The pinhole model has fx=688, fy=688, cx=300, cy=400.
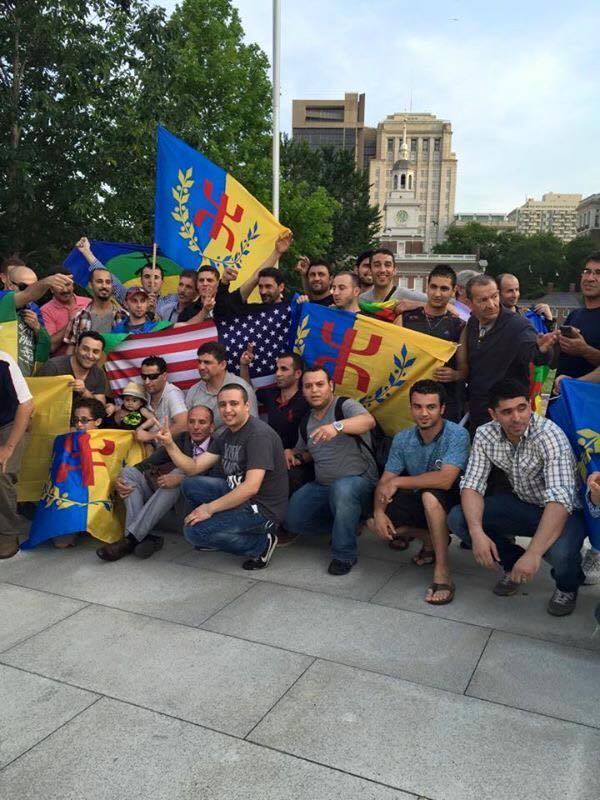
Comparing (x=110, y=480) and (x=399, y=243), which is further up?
(x=399, y=243)

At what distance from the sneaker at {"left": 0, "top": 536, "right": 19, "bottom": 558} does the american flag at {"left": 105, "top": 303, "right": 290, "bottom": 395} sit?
5.14 ft

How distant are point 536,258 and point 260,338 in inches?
4036

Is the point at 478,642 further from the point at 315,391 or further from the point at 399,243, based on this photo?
the point at 399,243

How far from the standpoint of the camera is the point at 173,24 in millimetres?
11680

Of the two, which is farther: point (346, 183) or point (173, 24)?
point (346, 183)

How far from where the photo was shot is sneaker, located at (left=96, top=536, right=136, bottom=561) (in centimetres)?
499

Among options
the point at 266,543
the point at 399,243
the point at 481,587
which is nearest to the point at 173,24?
the point at 266,543

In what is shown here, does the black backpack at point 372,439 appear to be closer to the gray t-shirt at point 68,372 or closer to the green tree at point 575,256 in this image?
the gray t-shirt at point 68,372

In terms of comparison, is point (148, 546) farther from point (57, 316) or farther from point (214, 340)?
point (57, 316)

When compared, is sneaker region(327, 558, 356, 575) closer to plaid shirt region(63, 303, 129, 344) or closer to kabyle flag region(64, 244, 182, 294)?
plaid shirt region(63, 303, 129, 344)

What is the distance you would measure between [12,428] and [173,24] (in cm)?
913

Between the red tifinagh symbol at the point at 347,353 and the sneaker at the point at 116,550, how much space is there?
6.98ft

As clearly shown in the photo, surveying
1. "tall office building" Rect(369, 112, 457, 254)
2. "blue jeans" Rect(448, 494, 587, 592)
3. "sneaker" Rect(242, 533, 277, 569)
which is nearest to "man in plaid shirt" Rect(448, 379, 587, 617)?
"blue jeans" Rect(448, 494, 587, 592)

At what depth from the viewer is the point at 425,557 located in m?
4.96
